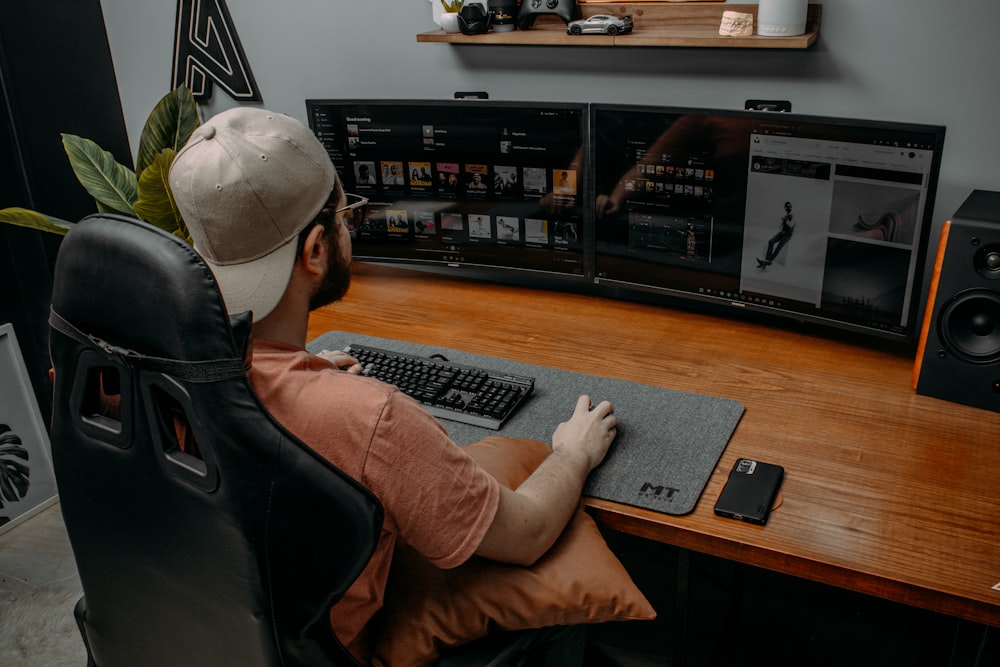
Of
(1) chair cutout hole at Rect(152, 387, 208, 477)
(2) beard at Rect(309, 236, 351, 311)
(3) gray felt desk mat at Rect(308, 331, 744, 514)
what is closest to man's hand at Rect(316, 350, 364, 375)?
(3) gray felt desk mat at Rect(308, 331, 744, 514)

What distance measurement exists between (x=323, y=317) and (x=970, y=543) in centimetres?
138

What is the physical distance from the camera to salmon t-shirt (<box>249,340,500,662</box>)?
97 centimetres

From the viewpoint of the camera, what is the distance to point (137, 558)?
957mm

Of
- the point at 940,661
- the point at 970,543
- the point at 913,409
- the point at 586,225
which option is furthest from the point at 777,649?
the point at 586,225

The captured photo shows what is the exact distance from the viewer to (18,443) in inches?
97.5

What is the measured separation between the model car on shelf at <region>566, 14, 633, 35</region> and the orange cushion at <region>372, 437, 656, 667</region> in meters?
1.14

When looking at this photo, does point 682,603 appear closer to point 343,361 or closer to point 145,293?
point 343,361

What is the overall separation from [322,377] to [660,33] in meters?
1.17

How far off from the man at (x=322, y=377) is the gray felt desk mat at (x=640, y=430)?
6.5 inches

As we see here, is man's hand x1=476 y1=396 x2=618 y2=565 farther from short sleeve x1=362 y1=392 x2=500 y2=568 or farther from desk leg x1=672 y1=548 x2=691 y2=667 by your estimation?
desk leg x1=672 y1=548 x2=691 y2=667

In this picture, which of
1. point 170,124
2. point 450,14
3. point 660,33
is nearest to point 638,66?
point 660,33

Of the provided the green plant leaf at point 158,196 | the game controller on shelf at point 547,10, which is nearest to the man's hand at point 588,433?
the game controller on shelf at point 547,10

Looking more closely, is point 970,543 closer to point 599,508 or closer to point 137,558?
point 599,508

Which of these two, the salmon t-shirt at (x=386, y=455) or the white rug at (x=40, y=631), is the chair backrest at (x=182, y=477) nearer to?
the salmon t-shirt at (x=386, y=455)
